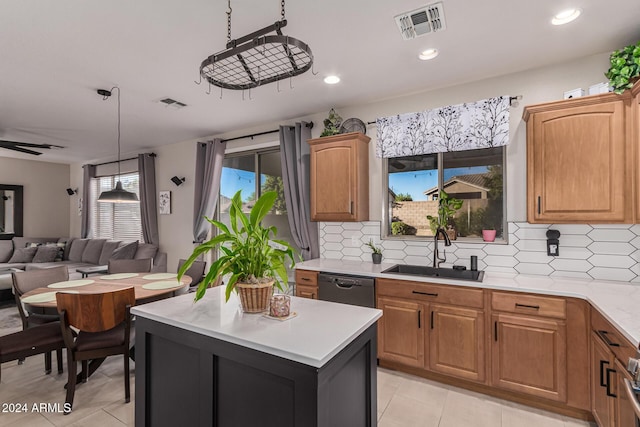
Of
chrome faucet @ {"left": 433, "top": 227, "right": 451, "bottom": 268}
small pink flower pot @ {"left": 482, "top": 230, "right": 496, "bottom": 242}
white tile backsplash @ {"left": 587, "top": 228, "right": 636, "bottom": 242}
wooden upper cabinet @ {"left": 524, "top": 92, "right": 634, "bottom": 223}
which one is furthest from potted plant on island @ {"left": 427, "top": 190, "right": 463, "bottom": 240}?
white tile backsplash @ {"left": 587, "top": 228, "right": 636, "bottom": 242}

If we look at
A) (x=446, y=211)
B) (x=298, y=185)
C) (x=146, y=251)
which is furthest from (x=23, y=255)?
(x=446, y=211)

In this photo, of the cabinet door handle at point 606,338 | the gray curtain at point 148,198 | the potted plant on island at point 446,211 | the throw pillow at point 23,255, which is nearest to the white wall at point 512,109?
the potted plant on island at point 446,211

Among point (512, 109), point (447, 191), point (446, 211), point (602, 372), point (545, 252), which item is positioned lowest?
point (602, 372)

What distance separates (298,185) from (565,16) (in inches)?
114

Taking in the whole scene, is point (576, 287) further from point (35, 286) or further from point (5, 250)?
point (5, 250)

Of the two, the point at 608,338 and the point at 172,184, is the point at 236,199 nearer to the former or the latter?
the point at 608,338

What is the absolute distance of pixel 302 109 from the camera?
3.89 meters

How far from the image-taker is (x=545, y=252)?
Result: 2.78 m

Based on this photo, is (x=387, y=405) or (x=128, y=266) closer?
(x=387, y=405)

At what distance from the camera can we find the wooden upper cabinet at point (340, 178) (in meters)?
3.40

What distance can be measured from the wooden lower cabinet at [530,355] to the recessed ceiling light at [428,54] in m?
2.15

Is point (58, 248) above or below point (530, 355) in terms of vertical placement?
above

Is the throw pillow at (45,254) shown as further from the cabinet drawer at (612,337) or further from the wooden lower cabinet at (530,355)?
the cabinet drawer at (612,337)

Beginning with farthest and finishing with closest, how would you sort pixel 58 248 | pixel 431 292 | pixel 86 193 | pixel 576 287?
pixel 86 193 < pixel 58 248 < pixel 431 292 < pixel 576 287
